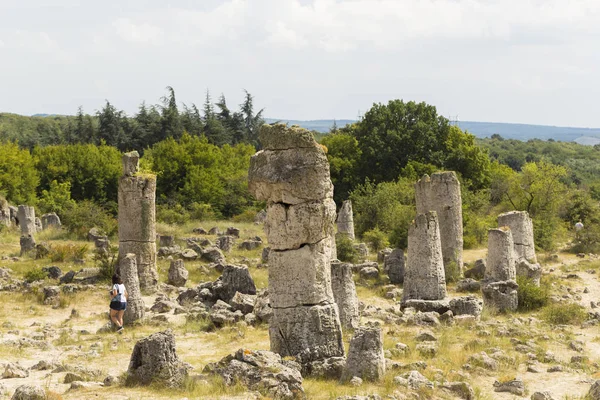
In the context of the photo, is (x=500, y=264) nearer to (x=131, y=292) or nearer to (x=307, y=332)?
(x=131, y=292)

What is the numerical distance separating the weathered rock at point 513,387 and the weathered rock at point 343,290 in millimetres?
4224

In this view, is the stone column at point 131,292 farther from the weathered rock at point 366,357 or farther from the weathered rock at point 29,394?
the weathered rock at point 29,394

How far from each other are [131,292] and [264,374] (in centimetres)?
842

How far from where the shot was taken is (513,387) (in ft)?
39.8

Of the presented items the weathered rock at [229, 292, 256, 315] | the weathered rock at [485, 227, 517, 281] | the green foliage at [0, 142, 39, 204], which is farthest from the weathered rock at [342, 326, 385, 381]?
the green foliage at [0, 142, 39, 204]

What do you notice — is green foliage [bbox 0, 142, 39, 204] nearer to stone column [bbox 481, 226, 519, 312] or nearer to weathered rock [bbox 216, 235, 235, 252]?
weathered rock [bbox 216, 235, 235, 252]

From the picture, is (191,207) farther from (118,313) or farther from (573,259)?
(118,313)

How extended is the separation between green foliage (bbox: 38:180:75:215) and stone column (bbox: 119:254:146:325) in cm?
2626

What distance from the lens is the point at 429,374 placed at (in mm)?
12539

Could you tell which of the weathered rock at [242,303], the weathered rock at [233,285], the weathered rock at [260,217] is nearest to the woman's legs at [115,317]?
the weathered rock at [242,303]

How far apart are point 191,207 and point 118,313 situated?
91.6 feet

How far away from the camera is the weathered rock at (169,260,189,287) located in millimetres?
24017

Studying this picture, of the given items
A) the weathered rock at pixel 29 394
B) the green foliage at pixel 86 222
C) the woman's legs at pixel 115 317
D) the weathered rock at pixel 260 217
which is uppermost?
the weathered rock at pixel 29 394

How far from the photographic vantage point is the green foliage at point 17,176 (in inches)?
1823
